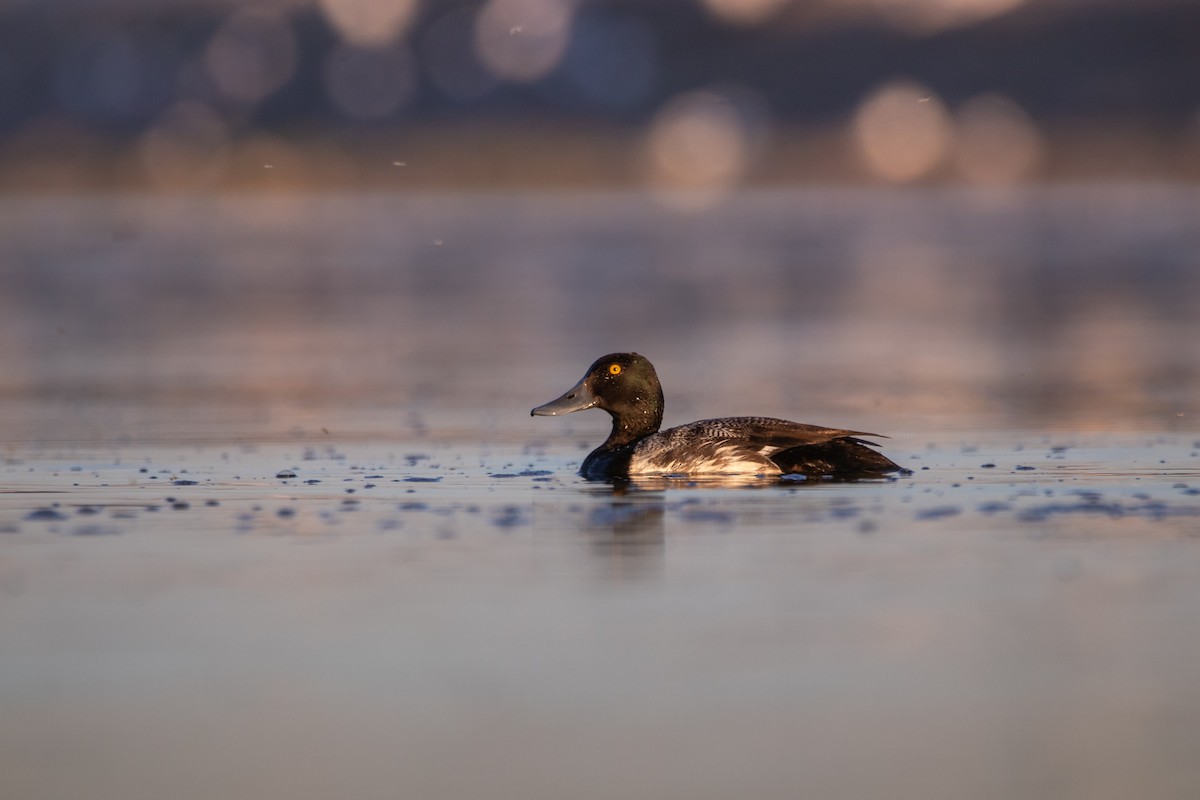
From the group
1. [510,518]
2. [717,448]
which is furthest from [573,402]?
[510,518]

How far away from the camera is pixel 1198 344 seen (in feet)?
79.4

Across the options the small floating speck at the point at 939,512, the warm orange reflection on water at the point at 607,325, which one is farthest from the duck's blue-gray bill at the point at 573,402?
the small floating speck at the point at 939,512

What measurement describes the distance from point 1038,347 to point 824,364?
123 inches

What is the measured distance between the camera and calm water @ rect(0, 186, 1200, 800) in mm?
7234

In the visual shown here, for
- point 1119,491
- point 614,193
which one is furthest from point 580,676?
point 614,193

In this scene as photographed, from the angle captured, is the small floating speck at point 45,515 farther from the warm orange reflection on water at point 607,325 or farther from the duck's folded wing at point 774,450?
the warm orange reflection on water at point 607,325

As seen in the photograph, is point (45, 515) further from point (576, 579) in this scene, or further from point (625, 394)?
point (625, 394)

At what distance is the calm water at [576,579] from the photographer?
23.7 feet

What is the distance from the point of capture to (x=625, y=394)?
15.2 m

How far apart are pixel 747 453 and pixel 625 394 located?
1715mm

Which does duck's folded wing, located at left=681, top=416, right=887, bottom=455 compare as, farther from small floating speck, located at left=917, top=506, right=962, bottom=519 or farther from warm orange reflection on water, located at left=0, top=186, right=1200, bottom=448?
warm orange reflection on water, located at left=0, top=186, right=1200, bottom=448

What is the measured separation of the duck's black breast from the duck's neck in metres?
0.79

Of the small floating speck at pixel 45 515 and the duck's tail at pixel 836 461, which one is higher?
the duck's tail at pixel 836 461

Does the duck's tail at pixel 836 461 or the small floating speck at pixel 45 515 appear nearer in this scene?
the small floating speck at pixel 45 515
